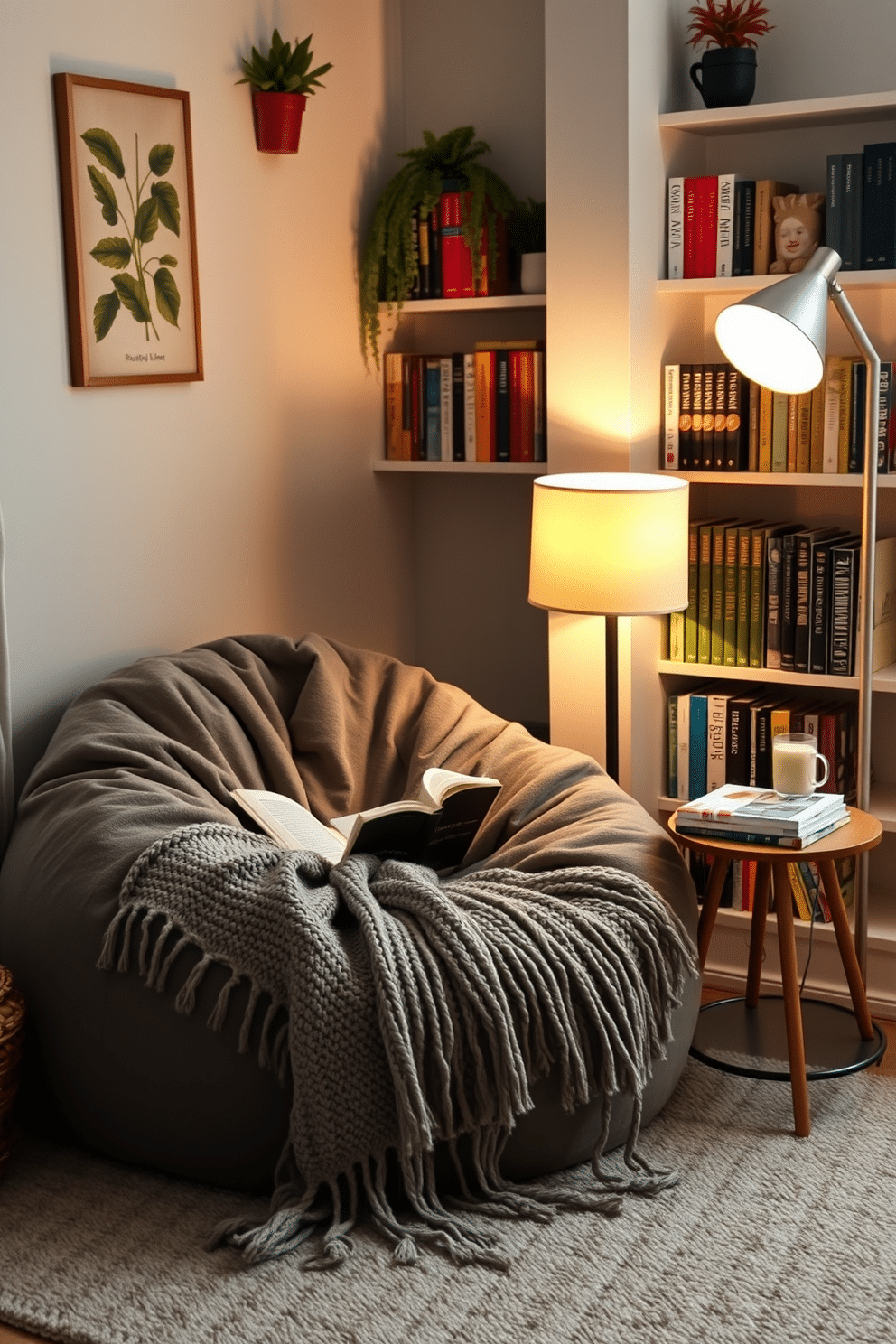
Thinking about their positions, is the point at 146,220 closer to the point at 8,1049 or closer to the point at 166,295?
the point at 166,295

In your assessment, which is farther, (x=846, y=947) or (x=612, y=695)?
(x=612, y=695)

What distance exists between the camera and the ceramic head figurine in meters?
2.96

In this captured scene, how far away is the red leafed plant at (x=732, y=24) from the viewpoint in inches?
118

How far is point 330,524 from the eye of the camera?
3.58 metres

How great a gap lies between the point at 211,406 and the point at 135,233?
1.37 ft

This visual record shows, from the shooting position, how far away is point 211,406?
3.18 meters

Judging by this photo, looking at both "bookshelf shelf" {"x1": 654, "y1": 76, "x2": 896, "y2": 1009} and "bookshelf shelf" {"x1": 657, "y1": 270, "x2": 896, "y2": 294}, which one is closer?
"bookshelf shelf" {"x1": 657, "y1": 270, "x2": 896, "y2": 294}

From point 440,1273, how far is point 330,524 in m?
1.97

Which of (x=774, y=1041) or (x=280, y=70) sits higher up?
(x=280, y=70)

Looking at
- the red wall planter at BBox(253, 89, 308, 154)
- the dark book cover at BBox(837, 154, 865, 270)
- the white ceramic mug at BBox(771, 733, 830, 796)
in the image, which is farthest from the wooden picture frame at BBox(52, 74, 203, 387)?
the white ceramic mug at BBox(771, 733, 830, 796)

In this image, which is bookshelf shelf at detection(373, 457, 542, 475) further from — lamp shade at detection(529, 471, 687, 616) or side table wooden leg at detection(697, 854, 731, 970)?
side table wooden leg at detection(697, 854, 731, 970)

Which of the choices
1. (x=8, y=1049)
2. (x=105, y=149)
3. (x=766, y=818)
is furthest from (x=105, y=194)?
(x=766, y=818)

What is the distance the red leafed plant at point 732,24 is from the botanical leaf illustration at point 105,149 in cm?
121

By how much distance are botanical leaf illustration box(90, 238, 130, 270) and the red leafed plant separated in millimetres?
1259
